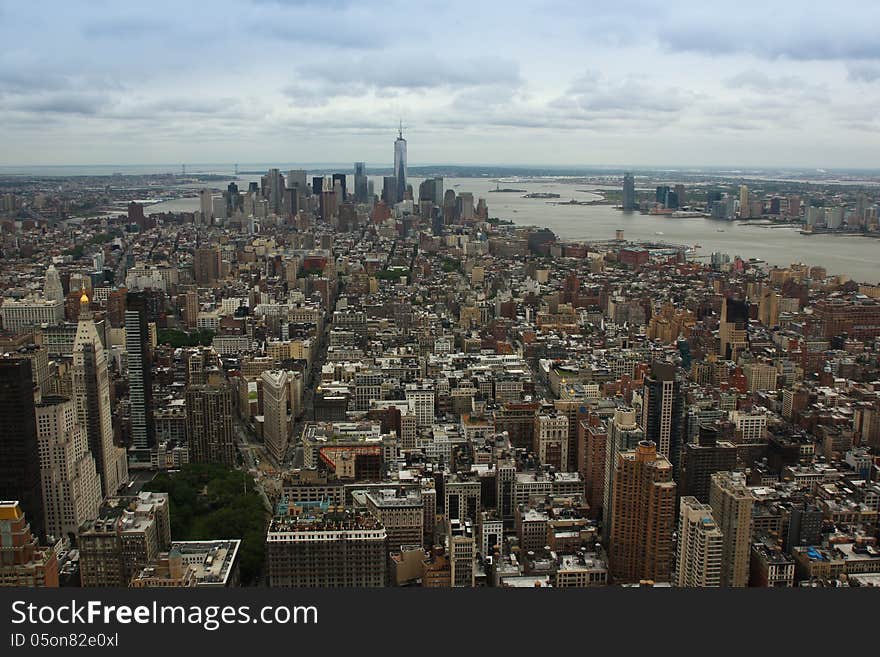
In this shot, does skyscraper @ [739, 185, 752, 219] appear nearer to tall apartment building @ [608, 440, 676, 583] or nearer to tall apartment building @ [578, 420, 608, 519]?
tall apartment building @ [578, 420, 608, 519]

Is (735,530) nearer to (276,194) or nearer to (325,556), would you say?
(325,556)

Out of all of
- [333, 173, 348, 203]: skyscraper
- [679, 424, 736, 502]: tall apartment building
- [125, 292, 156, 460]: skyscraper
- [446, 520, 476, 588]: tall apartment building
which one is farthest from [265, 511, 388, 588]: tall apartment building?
[333, 173, 348, 203]: skyscraper

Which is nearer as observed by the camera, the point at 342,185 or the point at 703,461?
the point at 703,461

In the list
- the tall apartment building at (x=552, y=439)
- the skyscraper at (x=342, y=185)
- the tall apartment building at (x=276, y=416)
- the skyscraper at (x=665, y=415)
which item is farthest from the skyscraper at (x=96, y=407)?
the skyscraper at (x=342, y=185)

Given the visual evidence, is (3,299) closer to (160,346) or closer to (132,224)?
(160,346)

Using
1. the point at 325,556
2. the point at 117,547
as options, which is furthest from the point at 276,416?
the point at 325,556
